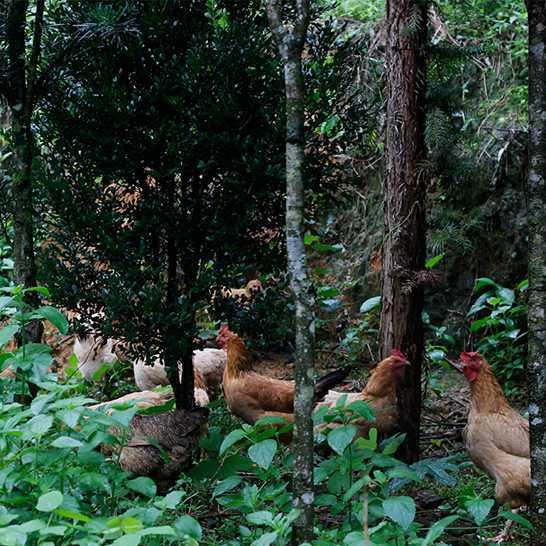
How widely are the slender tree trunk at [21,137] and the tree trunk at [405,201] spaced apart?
2607mm

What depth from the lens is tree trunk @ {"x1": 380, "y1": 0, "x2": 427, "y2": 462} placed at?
19.4 ft

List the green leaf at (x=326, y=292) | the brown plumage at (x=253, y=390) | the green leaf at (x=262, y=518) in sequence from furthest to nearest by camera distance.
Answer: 1. the green leaf at (x=326, y=292)
2. the brown plumage at (x=253, y=390)
3. the green leaf at (x=262, y=518)

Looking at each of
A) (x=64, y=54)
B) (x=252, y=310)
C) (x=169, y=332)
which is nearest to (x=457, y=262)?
(x=252, y=310)

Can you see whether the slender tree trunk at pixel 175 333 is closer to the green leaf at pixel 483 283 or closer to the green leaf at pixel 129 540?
the green leaf at pixel 129 540

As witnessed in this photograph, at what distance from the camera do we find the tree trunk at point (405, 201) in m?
5.92

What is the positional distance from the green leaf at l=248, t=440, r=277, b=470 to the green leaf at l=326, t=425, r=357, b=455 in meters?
0.27

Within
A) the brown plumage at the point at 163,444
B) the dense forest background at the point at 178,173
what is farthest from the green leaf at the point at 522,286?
the brown plumage at the point at 163,444

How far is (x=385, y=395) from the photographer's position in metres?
6.13

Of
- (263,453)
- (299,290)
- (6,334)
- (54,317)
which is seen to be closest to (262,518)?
(263,453)

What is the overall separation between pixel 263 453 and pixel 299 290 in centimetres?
78

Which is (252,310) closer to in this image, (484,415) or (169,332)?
(169,332)

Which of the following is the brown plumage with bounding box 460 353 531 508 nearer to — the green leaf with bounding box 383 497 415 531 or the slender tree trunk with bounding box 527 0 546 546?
the slender tree trunk with bounding box 527 0 546 546

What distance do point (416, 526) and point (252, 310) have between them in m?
2.19

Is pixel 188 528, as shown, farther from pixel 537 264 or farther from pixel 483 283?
pixel 483 283
